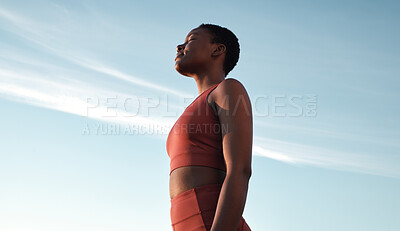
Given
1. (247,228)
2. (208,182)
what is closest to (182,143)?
(208,182)

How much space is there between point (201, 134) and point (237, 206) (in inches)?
25.6

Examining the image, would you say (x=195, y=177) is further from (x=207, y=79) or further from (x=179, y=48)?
(x=179, y=48)

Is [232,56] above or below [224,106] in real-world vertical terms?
above

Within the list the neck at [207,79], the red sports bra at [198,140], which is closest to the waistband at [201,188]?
the red sports bra at [198,140]

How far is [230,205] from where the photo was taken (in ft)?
8.89

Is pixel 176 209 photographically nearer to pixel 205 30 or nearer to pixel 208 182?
pixel 208 182

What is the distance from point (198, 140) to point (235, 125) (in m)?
0.33

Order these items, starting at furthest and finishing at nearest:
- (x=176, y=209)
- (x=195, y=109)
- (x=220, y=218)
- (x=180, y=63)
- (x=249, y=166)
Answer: (x=180, y=63), (x=195, y=109), (x=176, y=209), (x=249, y=166), (x=220, y=218)

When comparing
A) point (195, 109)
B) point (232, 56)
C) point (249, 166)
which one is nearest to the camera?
point (249, 166)

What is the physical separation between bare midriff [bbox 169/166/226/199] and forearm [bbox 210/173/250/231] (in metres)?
0.23

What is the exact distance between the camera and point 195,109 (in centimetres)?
332

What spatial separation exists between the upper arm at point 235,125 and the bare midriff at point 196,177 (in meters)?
0.18

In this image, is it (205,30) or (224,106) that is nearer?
(224,106)

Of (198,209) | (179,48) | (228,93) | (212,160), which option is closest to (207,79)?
(179,48)
